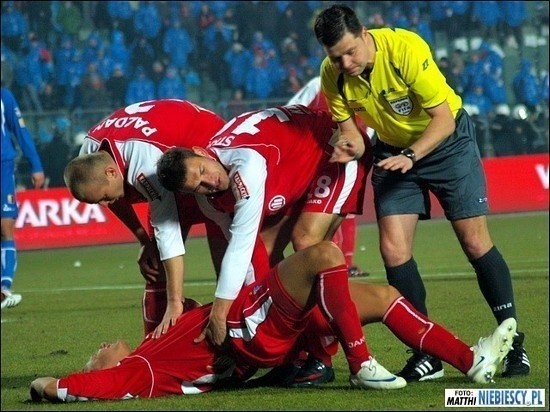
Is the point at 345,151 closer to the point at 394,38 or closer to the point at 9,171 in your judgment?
the point at 394,38

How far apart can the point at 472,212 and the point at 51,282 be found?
8.97m

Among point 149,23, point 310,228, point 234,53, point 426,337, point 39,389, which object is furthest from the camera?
point 149,23

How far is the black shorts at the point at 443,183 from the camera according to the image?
736 cm

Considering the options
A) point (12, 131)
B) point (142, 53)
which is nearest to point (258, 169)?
point (12, 131)

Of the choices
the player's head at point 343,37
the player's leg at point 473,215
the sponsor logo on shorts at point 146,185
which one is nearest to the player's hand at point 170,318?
the sponsor logo on shorts at point 146,185

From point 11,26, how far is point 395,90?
18.9 meters

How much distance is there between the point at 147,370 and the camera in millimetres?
6629

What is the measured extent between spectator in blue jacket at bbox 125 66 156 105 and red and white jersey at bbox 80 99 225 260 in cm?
1588

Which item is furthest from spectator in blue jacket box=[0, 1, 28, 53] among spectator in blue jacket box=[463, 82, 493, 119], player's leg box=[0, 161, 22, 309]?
player's leg box=[0, 161, 22, 309]

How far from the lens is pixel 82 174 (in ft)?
22.7

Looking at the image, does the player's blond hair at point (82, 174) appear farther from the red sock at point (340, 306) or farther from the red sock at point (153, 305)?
the red sock at point (340, 306)

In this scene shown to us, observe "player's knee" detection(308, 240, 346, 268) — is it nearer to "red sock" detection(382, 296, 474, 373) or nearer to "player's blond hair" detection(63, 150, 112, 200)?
"red sock" detection(382, 296, 474, 373)

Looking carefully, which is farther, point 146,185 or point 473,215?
point 473,215

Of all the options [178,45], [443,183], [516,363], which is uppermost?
[443,183]
